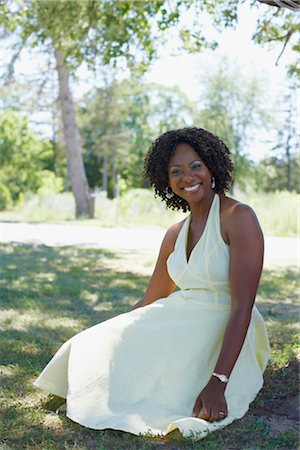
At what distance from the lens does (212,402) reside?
293 cm

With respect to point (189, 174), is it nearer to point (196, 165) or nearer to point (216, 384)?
point (196, 165)

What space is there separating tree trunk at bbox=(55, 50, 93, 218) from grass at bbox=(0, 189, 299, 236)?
673 millimetres

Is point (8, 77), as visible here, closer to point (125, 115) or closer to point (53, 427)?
point (53, 427)

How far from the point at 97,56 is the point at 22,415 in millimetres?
6886

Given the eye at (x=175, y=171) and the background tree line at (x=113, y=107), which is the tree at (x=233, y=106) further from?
the eye at (x=175, y=171)

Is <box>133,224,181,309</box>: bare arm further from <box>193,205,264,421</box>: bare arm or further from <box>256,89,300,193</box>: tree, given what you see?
<box>256,89,300,193</box>: tree

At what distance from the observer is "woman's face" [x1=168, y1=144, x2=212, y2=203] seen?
3.31 meters

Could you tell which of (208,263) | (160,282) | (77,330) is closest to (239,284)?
(208,263)

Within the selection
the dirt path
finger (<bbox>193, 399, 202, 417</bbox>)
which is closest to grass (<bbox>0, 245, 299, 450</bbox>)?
finger (<bbox>193, 399, 202, 417</bbox>)

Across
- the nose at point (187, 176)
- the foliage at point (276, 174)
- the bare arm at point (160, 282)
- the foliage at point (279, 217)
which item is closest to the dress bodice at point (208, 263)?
the nose at point (187, 176)

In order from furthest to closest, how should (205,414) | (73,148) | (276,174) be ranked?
(276,174)
(73,148)
(205,414)

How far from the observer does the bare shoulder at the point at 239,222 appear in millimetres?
3088

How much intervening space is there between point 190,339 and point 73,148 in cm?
1885

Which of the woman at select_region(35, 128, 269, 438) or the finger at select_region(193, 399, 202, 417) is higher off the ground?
the woman at select_region(35, 128, 269, 438)
